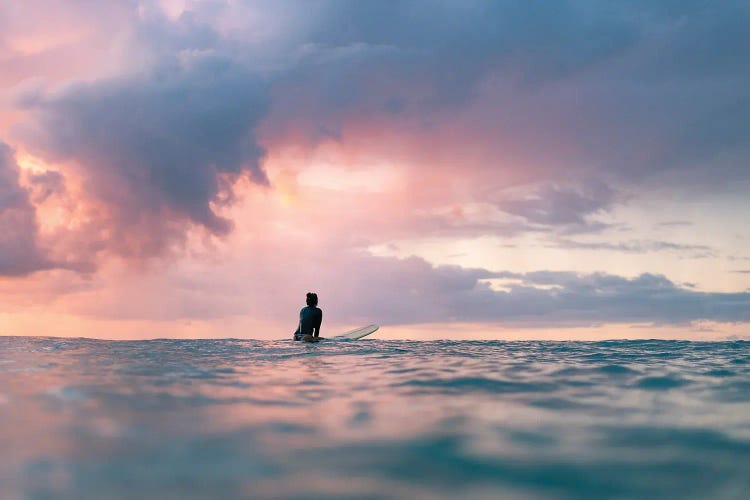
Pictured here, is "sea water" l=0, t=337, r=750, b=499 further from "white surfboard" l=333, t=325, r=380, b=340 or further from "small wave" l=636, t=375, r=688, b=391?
"white surfboard" l=333, t=325, r=380, b=340

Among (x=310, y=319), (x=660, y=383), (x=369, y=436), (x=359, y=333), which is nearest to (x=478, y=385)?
(x=660, y=383)

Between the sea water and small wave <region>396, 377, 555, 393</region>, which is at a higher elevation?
small wave <region>396, 377, 555, 393</region>

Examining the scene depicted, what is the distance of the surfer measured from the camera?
19875mm

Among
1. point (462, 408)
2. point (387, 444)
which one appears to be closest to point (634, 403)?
point (462, 408)

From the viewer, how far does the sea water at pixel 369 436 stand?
3.45 m

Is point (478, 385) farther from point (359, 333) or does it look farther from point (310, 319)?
point (359, 333)

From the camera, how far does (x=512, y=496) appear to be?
3.25 metres

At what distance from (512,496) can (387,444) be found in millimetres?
1349

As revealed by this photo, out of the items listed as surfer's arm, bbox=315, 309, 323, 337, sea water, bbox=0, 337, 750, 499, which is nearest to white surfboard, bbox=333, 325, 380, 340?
surfer's arm, bbox=315, 309, 323, 337

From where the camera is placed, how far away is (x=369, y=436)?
465 cm

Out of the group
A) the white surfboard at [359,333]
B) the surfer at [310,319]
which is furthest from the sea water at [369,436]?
the white surfboard at [359,333]

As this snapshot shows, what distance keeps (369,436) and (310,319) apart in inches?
613

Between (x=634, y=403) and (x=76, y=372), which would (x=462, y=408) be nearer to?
(x=634, y=403)

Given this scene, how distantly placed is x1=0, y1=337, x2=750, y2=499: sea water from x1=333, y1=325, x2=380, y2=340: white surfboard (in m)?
13.4
